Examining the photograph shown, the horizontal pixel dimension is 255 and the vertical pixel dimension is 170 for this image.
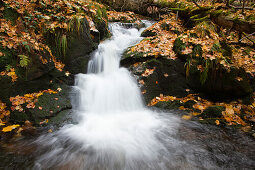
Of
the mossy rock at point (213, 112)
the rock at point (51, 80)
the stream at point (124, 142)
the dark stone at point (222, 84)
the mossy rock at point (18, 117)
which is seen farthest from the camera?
the dark stone at point (222, 84)

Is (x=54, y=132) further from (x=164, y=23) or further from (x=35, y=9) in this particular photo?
(x=164, y=23)

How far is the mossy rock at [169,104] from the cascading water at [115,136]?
38 centimetres

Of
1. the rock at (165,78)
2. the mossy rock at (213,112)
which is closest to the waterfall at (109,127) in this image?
the rock at (165,78)

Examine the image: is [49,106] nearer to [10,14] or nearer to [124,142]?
[124,142]

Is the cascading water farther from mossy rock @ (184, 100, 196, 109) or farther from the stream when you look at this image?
mossy rock @ (184, 100, 196, 109)

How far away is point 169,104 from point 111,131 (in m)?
2.16

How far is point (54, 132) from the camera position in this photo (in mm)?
2883

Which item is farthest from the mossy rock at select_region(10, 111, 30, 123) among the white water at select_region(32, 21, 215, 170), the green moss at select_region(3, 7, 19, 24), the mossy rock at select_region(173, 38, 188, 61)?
the mossy rock at select_region(173, 38, 188, 61)

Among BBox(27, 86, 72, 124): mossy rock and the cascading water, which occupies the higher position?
BBox(27, 86, 72, 124): mossy rock

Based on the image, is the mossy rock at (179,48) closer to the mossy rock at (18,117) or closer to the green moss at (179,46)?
the green moss at (179,46)

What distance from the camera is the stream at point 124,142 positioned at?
2.16 meters

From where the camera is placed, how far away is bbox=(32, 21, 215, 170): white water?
2.23 meters

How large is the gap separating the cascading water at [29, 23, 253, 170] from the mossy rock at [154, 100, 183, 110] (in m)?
0.38

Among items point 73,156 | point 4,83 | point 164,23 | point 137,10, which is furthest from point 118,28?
point 73,156
